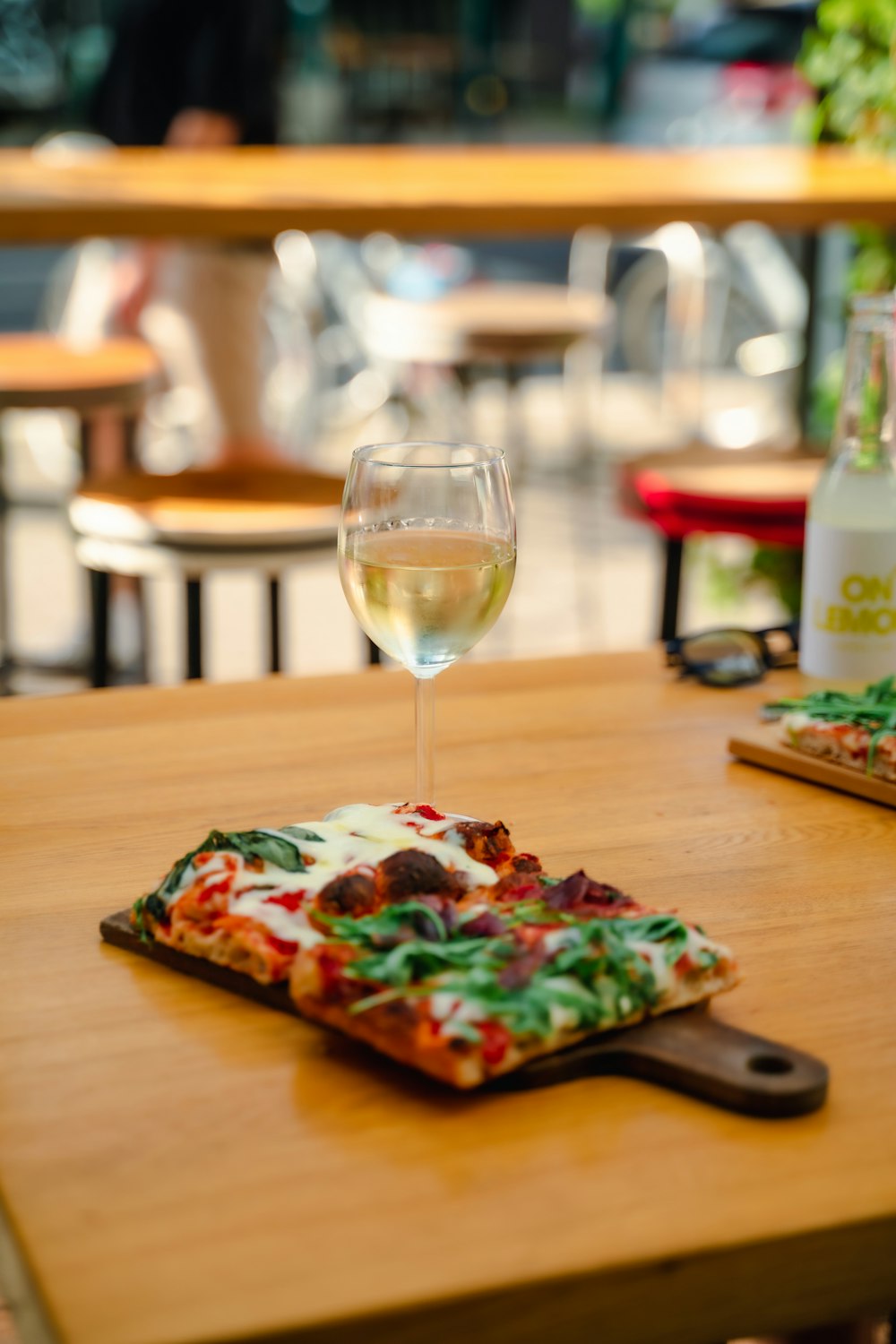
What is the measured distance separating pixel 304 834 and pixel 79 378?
2.08m

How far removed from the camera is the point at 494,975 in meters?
0.63

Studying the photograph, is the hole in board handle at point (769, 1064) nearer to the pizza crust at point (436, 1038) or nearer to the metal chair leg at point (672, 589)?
the pizza crust at point (436, 1038)

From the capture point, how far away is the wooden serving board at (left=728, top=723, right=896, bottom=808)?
95cm

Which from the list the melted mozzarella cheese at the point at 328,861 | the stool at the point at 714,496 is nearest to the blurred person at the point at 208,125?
the stool at the point at 714,496

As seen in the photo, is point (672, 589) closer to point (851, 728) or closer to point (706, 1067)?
point (851, 728)

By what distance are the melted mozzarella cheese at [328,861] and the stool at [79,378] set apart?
6.53 feet

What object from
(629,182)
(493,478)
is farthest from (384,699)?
(629,182)

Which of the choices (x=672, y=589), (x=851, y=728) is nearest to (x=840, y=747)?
(x=851, y=728)

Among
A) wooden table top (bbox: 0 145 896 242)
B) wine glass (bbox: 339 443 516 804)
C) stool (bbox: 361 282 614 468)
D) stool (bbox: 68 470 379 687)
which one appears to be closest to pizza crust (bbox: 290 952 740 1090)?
wine glass (bbox: 339 443 516 804)

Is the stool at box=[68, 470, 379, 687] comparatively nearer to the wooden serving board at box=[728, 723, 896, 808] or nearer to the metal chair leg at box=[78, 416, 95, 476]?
the metal chair leg at box=[78, 416, 95, 476]

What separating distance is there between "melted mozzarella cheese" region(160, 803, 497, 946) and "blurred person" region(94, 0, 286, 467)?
237cm

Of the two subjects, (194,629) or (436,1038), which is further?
(194,629)

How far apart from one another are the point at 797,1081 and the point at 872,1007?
104mm

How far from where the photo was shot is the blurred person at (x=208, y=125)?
125 inches
